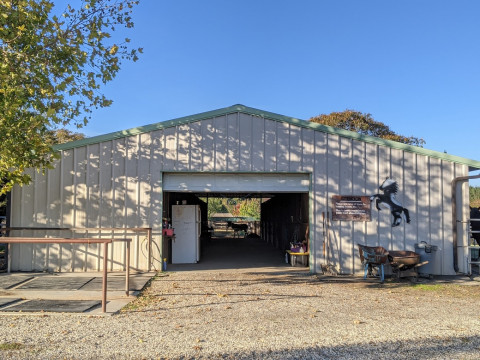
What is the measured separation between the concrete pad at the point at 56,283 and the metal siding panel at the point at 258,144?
16.9 feet

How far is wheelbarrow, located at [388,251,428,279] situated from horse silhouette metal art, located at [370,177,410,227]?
101 centimetres

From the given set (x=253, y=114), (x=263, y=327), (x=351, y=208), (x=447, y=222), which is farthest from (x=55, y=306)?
(x=447, y=222)

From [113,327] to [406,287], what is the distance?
6.79m

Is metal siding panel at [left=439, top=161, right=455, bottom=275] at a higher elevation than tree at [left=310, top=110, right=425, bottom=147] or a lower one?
lower

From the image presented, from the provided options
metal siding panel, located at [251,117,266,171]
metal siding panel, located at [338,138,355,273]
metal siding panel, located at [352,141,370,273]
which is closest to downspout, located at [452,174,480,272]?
metal siding panel, located at [352,141,370,273]

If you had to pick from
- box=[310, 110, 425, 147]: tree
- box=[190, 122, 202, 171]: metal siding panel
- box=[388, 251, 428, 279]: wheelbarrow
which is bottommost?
box=[388, 251, 428, 279]: wheelbarrow

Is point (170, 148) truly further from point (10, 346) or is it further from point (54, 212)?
point (10, 346)

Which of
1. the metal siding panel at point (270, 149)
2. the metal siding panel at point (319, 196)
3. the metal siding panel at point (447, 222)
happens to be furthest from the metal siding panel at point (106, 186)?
the metal siding panel at point (447, 222)

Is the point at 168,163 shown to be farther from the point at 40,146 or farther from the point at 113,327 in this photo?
the point at 113,327

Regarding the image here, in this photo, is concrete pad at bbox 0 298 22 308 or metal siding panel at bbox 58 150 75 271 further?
metal siding panel at bbox 58 150 75 271

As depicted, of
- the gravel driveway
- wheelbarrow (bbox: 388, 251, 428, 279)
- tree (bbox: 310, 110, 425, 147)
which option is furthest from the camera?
tree (bbox: 310, 110, 425, 147)

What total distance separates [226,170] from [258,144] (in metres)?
1.14

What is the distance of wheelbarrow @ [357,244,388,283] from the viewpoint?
10.0 m

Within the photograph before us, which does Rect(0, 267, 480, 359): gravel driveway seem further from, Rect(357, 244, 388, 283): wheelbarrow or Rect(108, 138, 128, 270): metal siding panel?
Rect(108, 138, 128, 270): metal siding panel
